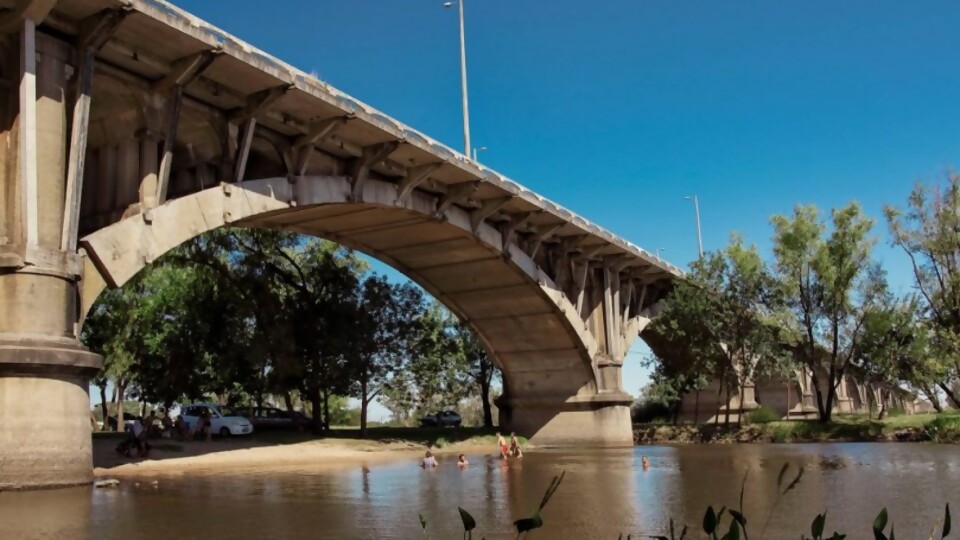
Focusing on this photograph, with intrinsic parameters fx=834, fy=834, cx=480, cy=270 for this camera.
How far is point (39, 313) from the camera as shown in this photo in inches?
586

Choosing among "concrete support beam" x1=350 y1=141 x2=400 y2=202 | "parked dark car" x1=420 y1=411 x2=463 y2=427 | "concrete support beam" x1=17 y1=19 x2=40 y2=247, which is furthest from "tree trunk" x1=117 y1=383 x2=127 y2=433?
"concrete support beam" x1=17 y1=19 x2=40 y2=247

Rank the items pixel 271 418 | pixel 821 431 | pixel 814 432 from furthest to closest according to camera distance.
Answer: pixel 271 418 < pixel 814 432 < pixel 821 431

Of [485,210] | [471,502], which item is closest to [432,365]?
[485,210]

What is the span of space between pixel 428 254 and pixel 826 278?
2020 cm

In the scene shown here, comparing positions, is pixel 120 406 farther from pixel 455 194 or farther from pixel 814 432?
pixel 814 432

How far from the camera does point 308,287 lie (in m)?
42.2

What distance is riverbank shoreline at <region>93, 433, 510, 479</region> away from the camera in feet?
78.8

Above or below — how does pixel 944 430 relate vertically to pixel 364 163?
below

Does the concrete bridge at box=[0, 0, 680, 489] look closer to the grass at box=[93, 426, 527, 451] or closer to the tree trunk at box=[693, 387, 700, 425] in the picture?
the grass at box=[93, 426, 527, 451]

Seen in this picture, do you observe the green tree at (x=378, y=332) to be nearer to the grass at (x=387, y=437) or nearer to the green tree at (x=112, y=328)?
the grass at (x=387, y=437)

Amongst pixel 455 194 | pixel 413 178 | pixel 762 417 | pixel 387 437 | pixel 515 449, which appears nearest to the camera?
pixel 413 178

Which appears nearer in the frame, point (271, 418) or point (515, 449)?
point (515, 449)

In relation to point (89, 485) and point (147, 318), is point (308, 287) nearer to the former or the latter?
point (147, 318)

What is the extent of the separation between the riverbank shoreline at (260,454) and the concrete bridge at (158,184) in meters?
6.65
